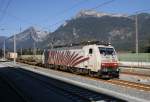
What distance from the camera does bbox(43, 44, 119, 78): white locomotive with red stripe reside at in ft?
99.8

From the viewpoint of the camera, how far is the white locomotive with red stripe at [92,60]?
3042 cm

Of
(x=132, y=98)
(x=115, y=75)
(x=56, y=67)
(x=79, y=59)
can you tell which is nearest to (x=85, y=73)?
(x=79, y=59)

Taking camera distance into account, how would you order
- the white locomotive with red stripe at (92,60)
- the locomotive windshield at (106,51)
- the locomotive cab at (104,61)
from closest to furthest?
1. the locomotive cab at (104,61)
2. the white locomotive with red stripe at (92,60)
3. the locomotive windshield at (106,51)

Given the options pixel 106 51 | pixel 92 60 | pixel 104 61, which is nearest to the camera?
pixel 104 61

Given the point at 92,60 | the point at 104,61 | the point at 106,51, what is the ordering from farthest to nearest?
the point at 92,60 → the point at 106,51 → the point at 104,61

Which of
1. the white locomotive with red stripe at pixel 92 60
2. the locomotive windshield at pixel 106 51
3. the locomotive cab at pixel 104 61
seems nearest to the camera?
the locomotive cab at pixel 104 61

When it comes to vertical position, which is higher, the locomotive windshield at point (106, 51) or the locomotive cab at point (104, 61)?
the locomotive windshield at point (106, 51)

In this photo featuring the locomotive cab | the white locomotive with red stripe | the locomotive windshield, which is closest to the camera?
the locomotive cab

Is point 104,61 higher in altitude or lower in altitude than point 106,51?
lower

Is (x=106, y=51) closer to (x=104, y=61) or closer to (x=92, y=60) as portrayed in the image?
(x=104, y=61)

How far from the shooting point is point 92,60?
3194 cm

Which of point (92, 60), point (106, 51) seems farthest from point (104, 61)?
point (92, 60)

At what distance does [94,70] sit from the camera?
31.4 meters

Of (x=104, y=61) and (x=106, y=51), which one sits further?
(x=106, y=51)
